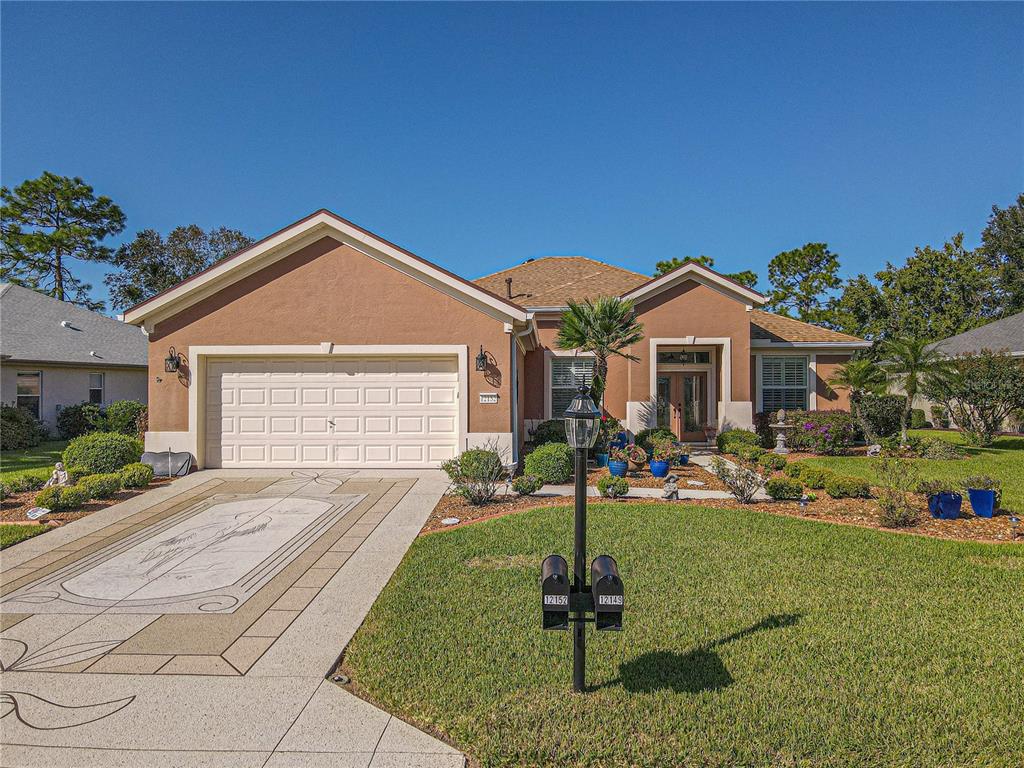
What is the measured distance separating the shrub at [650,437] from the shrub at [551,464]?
3736mm

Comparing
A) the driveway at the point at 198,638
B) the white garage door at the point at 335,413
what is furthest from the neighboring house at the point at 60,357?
the driveway at the point at 198,638

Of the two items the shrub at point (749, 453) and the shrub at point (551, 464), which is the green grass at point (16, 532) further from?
the shrub at point (749, 453)

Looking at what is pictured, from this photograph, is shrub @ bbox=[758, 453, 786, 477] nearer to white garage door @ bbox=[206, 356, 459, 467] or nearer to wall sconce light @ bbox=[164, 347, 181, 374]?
white garage door @ bbox=[206, 356, 459, 467]

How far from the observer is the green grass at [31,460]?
11.9 meters

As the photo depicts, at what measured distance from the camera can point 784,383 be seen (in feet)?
57.4

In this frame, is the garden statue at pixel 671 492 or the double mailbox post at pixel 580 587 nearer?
the double mailbox post at pixel 580 587

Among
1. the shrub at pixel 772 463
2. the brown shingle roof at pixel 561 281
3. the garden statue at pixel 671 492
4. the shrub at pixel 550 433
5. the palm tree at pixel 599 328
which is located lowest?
the garden statue at pixel 671 492

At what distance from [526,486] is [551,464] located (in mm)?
1123

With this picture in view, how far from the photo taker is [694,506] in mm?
8805

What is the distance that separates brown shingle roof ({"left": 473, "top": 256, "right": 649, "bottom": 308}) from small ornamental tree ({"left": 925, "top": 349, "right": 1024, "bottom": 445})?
977 cm

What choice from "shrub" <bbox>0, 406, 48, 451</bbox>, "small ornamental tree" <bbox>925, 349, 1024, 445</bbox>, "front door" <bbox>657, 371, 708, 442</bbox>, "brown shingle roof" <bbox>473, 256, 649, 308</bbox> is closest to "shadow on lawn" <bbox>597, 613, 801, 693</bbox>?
"brown shingle roof" <bbox>473, 256, 649, 308</bbox>

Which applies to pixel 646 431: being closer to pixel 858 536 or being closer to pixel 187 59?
pixel 858 536

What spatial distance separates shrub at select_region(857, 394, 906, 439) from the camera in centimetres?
1678

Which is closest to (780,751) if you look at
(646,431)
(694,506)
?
(694,506)
